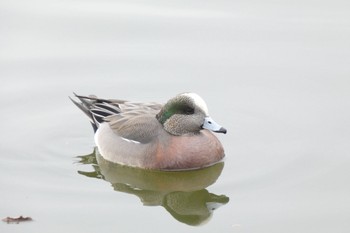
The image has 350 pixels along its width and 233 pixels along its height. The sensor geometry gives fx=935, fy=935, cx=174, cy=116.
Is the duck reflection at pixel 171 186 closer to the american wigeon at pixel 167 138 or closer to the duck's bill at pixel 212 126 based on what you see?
the american wigeon at pixel 167 138

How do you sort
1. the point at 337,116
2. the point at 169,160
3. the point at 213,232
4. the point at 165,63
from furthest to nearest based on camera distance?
the point at 165,63 < the point at 337,116 < the point at 169,160 < the point at 213,232

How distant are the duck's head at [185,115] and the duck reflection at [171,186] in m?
0.46

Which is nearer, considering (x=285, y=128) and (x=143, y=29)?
(x=285, y=128)

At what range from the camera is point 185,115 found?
9.95 m

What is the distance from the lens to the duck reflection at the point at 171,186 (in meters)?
9.11

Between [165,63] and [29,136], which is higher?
Answer: [165,63]

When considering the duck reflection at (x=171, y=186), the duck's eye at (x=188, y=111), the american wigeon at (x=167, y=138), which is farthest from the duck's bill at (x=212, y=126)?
the duck reflection at (x=171, y=186)

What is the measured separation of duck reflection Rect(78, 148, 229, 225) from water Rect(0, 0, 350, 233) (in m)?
0.02

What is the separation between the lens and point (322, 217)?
29.0 ft

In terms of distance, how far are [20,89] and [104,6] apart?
2.37 meters

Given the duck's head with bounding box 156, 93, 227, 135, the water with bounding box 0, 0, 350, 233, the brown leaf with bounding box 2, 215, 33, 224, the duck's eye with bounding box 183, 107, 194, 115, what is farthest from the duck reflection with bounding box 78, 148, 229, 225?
the brown leaf with bounding box 2, 215, 33, 224

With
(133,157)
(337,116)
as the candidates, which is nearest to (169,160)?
(133,157)

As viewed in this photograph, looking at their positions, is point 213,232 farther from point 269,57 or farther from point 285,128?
point 269,57

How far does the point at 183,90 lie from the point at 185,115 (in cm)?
140
